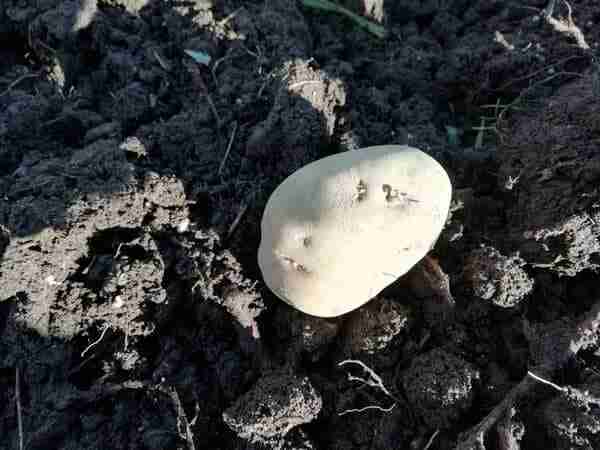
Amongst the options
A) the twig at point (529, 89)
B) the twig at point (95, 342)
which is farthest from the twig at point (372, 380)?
the twig at point (529, 89)

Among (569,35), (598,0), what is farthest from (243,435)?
(598,0)

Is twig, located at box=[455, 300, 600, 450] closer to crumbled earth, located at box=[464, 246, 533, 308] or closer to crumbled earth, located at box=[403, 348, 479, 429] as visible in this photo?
crumbled earth, located at box=[403, 348, 479, 429]

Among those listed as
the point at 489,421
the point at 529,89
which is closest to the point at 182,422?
the point at 489,421

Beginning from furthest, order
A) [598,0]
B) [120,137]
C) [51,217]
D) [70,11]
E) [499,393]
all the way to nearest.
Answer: [598,0] < [70,11] < [120,137] < [51,217] < [499,393]

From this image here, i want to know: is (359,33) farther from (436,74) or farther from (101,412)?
(101,412)

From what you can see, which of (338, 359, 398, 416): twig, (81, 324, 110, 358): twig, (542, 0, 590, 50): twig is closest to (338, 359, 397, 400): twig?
(338, 359, 398, 416): twig

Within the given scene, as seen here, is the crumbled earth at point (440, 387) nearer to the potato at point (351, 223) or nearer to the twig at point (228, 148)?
the potato at point (351, 223)
